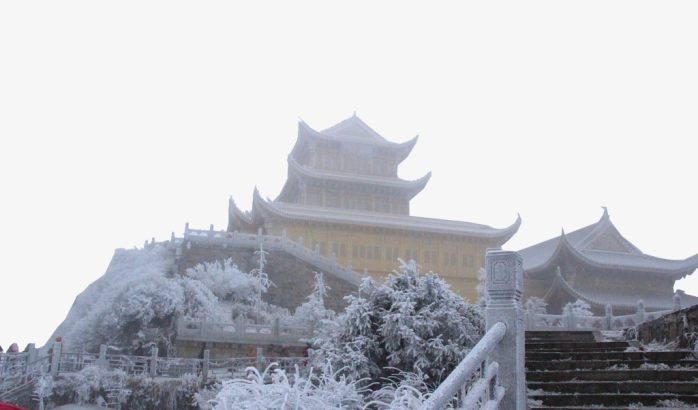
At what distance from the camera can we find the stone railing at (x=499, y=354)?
16.4ft

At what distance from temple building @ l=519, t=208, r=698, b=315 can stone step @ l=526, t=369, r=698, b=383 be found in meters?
19.7

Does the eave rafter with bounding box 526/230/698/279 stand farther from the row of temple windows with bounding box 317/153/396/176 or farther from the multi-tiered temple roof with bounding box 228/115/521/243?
the row of temple windows with bounding box 317/153/396/176

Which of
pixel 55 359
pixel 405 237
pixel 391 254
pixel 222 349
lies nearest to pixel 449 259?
pixel 405 237

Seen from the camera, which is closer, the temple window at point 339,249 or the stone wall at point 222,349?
the stone wall at point 222,349

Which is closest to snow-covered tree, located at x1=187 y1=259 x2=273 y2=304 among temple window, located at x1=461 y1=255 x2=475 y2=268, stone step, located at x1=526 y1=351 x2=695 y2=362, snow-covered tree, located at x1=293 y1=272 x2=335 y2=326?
snow-covered tree, located at x1=293 y1=272 x2=335 y2=326

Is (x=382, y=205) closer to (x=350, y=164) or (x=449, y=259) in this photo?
(x=350, y=164)

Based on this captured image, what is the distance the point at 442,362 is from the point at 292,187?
86.2 ft

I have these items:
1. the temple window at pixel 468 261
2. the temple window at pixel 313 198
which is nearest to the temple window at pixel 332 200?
the temple window at pixel 313 198

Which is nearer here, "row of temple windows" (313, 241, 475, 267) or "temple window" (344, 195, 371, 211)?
"row of temple windows" (313, 241, 475, 267)

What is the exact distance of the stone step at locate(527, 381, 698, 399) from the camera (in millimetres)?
6691

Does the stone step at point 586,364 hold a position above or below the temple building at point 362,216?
below

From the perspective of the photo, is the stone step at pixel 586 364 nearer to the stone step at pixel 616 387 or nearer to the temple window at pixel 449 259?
the stone step at pixel 616 387

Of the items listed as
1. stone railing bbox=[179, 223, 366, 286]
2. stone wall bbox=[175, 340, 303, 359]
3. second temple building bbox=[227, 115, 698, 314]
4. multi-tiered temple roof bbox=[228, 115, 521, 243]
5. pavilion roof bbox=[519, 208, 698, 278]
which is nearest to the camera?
stone wall bbox=[175, 340, 303, 359]

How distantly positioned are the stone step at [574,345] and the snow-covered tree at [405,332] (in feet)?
5.53
